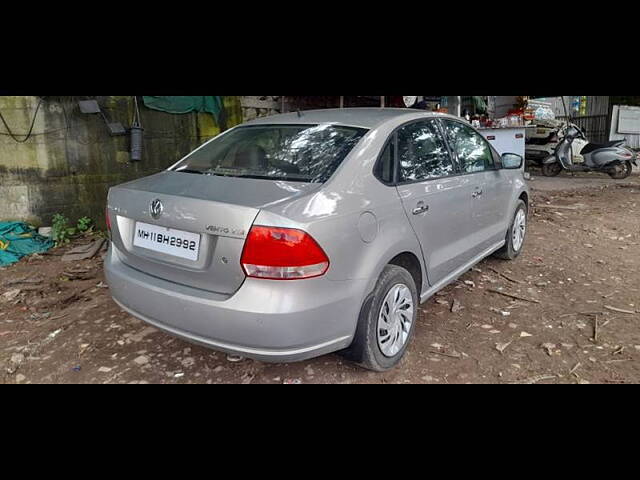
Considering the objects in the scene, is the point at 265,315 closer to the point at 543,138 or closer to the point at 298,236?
the point at 298,236

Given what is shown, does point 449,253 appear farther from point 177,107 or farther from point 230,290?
point 177,107

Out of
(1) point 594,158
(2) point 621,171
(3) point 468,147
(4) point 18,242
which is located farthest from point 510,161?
(2) point 621,171

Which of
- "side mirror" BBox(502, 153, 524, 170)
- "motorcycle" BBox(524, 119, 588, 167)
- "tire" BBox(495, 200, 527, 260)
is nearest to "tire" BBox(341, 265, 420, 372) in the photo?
"side mirror" BBox(502, 153, 524, 170)

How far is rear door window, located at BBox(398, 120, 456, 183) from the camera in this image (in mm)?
2910

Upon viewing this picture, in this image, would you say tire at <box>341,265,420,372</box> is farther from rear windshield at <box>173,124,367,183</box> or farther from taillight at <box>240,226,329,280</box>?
rear windshield at <box>173,124,367,183</box>

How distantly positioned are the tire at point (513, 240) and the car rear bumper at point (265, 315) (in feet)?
9.11

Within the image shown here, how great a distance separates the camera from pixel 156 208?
2359 mm

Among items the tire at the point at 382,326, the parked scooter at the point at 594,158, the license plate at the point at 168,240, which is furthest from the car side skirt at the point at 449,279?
the parked scooter at the point at 594,158

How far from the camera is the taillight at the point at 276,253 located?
6.74ft

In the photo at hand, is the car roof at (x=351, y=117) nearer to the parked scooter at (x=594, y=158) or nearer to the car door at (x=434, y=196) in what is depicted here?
the car door at (x=434, y=196)

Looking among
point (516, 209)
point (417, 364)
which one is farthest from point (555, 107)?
point (417, 364)

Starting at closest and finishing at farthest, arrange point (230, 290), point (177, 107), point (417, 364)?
point (230, 290)
point (417, 364)
point (177, 107)

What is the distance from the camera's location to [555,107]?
16094 mm

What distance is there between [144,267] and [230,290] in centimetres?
67
